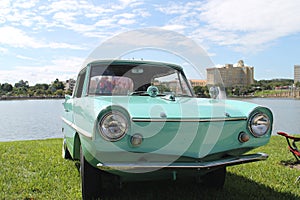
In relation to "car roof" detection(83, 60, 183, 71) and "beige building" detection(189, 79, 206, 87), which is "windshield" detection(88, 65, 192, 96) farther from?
"beige building" detection(189, 79, 206, 87)

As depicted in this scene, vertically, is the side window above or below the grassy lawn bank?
above

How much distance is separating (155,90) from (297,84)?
2705 inches

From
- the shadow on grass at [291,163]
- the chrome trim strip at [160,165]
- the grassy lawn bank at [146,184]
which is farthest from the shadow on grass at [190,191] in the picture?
the shadow on grass at [291,163]

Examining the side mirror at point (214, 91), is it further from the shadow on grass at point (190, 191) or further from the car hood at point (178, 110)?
the shadow on grass at point (190, 191)

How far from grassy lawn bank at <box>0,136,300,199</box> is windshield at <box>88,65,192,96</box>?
4.36 feet

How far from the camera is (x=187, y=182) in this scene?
4527mm

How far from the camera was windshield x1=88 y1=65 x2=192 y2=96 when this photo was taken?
4.23 m

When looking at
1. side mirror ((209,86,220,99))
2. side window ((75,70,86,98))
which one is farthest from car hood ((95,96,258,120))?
side window ((75,70,86,98))

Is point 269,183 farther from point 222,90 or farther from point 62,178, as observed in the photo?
point 62,178

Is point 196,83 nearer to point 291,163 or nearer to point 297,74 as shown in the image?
point 291,163

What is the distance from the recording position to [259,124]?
3301mm

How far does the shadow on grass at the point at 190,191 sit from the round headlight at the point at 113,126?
129 cm

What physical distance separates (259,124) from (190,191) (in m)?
1.40

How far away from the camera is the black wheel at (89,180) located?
326cm
